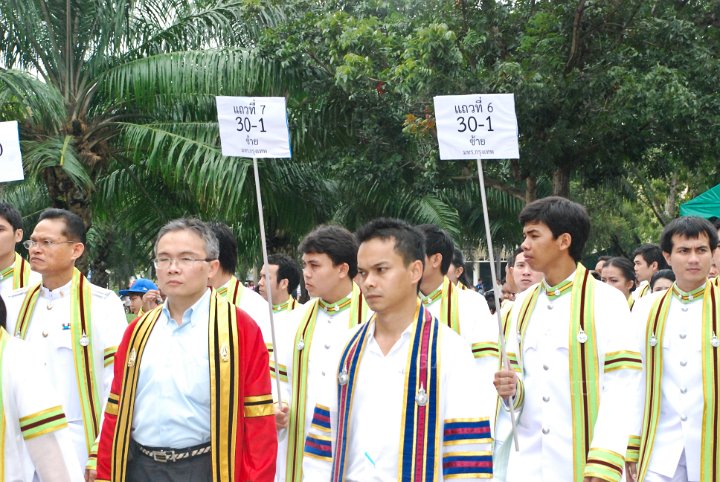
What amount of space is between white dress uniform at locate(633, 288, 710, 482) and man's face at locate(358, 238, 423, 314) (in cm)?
183

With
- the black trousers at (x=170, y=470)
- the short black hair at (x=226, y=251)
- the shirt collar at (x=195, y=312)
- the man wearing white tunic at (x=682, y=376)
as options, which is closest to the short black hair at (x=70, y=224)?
the short black hair at (x=226, y=251)

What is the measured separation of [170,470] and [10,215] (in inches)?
123

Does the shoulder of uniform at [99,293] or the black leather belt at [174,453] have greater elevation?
the shoulder of uniform at [99,293]

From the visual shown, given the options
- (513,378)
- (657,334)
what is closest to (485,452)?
(513,378)

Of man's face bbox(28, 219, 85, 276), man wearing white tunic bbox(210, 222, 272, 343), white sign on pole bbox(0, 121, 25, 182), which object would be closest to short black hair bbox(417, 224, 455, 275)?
man wearing white tunic bbox(210, 222, 272, 343)

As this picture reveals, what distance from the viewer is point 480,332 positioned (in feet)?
23.2

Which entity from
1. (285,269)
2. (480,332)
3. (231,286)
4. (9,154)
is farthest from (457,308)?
(9,154)

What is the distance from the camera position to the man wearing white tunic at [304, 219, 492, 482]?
14.0 ft

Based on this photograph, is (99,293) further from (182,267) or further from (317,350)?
(182,267)

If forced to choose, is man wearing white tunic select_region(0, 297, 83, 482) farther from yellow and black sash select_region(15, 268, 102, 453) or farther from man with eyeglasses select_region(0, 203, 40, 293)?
man with eyeglasses select_region(0, 203, 40, 293)

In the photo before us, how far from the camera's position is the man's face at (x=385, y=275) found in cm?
450

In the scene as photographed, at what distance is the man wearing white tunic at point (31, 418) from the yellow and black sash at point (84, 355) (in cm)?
251

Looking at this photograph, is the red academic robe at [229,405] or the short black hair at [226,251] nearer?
the red academic robe at [229,405]

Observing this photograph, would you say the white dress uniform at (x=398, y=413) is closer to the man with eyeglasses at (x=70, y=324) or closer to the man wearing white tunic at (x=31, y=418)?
the man wearing white tunic at (x=31, y=418)
